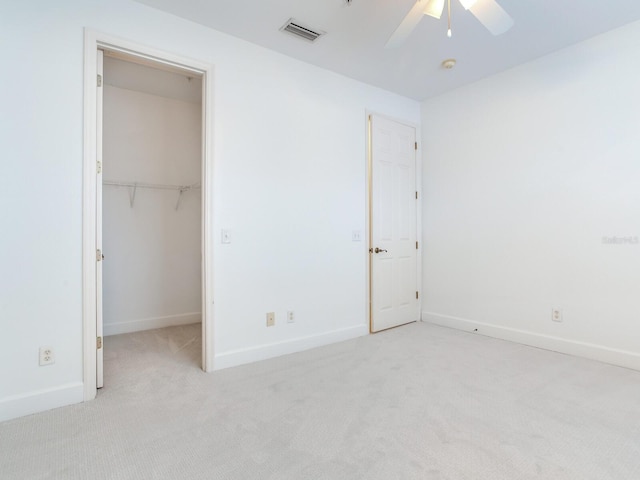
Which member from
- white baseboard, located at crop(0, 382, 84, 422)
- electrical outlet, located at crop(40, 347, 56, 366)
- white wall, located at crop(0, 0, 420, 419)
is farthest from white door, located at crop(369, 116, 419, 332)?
electrical outlet, located at crop(40, 347, 56, 366)

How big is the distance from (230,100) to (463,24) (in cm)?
190

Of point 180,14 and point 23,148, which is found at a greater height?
point 180,14

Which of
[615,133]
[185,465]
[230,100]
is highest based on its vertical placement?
[230,100]

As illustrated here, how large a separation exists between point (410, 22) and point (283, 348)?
102 inches

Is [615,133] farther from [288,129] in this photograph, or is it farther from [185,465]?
[185,465]

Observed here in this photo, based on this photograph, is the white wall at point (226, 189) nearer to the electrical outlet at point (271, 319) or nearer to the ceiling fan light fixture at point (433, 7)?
the electrical outlet at point (271, 319)

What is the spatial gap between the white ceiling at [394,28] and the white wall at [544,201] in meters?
0.30

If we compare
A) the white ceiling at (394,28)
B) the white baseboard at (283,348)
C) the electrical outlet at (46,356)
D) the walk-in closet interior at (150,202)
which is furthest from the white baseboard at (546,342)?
the electrical outlet at (46,356)

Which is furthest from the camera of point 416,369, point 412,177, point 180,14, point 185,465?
point 412,177

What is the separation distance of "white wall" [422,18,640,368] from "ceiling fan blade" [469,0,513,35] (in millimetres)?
1624

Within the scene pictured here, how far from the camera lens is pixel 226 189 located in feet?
8.91

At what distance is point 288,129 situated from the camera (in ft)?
10.0

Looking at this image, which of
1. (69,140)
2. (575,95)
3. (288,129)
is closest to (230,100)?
(288,129)

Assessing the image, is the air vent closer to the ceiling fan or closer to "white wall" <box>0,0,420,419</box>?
"white wall" <box>0,0,420,419</box>
